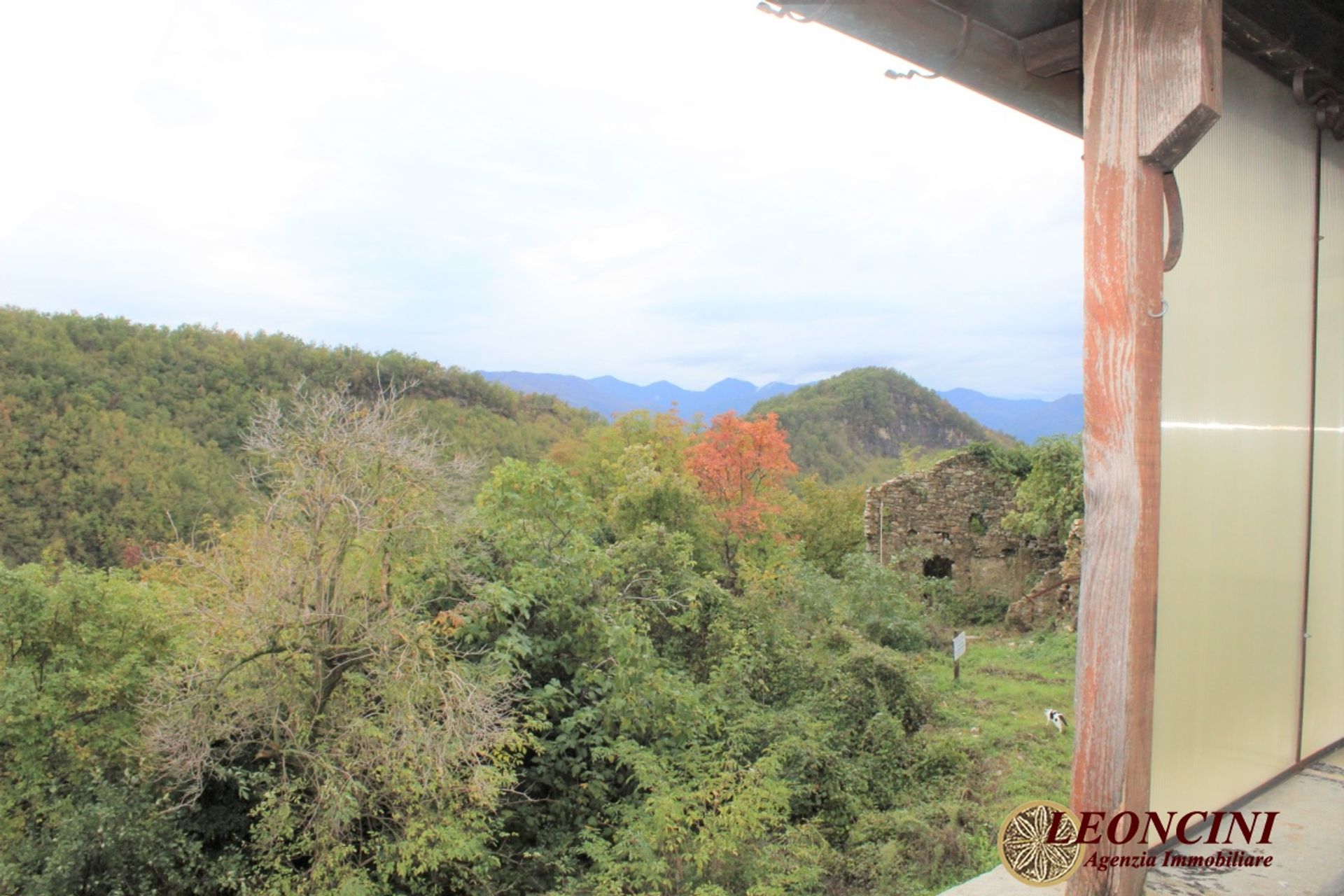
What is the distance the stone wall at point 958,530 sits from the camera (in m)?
11.4

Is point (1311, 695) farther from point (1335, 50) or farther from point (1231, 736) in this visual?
point (1335, 50)

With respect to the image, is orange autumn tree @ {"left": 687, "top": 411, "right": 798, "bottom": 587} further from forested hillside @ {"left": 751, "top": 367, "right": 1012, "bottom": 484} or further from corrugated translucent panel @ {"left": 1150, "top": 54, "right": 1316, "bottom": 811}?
forested hillside @ {"left": 751, "top": 367, "right": 1012, "bottom": 484}

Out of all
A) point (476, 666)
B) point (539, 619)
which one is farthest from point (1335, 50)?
point (539, 619)

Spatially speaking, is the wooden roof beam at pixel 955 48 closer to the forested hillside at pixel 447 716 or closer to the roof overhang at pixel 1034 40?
the roof overhang at pixel 1034 40

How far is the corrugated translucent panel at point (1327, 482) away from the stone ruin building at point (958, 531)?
9.06 m

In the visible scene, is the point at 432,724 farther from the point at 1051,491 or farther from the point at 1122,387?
the point at 1051,491

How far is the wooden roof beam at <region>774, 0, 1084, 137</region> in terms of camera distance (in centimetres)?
138

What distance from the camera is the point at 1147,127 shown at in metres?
1.34

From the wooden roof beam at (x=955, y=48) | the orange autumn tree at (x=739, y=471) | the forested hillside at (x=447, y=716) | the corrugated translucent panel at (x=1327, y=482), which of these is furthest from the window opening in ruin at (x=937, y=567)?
the wooden roof beam at (x=955, y=48)

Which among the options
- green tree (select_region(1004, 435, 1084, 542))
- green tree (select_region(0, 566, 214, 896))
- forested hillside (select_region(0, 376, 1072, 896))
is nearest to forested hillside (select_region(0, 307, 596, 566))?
green tree (select_region(1004, 435, 1084, 542))

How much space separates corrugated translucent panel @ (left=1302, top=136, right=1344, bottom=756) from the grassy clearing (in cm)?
135

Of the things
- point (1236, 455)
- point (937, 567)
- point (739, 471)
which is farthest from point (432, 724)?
point (937, 567)

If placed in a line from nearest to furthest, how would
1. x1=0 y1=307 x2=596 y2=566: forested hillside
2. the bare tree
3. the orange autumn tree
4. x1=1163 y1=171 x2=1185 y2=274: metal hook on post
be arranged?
x1=1163 y1=171 x2=1185 y2=274: metal hook on post
the bare tree
the orange autumn tree
x1=0 y1=307 x2=596 y2=566: forested hillside

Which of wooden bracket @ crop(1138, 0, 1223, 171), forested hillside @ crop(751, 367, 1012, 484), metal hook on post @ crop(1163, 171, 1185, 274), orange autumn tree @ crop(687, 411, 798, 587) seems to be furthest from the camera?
forested hillside @ crop(751, 367, 1012, 484)
